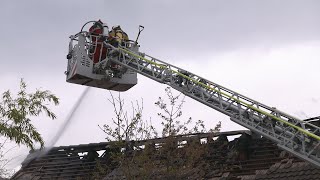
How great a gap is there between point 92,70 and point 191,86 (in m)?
3.29

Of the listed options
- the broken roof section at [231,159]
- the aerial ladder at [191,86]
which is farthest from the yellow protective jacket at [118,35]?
the broken roof section at [231,159]

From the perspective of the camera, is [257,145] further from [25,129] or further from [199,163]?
[25,129]

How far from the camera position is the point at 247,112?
12.1m

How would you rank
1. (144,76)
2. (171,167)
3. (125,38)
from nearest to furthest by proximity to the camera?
1. (171,167)
2. (144,76)
3. (125,38)

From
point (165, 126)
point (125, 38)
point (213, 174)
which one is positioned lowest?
point (213, 174)

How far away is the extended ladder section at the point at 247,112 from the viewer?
11.3 m

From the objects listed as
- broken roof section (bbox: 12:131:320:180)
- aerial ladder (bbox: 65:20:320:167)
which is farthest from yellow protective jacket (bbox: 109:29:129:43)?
broken roof section (bbox: 12:131:320:180)

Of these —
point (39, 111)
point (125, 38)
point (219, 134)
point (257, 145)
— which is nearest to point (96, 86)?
point (125, 38)

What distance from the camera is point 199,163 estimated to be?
13.8 m

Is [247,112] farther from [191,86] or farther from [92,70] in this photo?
[92,70]

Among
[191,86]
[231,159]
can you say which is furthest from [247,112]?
[231,159]

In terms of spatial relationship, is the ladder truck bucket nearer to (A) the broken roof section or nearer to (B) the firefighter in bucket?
(B) the firefighter in bucket

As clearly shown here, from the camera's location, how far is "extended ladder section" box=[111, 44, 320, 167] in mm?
11273

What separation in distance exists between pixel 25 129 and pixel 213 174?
533 centimetres
